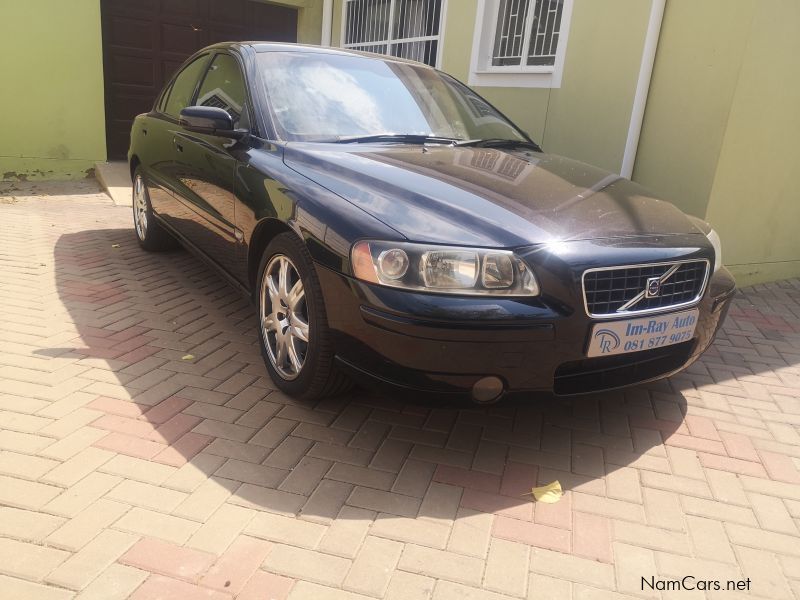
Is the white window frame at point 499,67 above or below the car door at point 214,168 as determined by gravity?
above

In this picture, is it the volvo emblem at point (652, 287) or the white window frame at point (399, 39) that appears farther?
the white window frame at point (399, 39)

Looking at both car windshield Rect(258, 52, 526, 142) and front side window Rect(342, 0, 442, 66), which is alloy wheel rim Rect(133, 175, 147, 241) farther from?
front side window Rect(342, 0, 442, 66)

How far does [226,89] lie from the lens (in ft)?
12.7

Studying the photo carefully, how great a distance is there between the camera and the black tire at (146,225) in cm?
524

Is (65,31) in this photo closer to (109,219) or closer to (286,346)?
(109,219)

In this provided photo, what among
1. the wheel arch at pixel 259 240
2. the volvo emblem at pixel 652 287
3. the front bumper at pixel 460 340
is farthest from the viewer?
the wheel arch at pixel 259 240

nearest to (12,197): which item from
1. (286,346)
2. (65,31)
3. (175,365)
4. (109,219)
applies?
(109,219)

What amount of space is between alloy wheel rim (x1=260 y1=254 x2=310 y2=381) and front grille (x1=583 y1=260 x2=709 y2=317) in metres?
1.21

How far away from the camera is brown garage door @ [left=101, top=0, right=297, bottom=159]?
30.2ft

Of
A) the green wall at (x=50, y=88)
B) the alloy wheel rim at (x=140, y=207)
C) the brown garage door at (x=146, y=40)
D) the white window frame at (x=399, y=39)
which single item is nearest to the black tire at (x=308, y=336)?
the alloy wheel rim at (x=140, y=207)

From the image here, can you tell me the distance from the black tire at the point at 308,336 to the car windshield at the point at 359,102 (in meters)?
0.67

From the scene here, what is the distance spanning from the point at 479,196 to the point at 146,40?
867 cm

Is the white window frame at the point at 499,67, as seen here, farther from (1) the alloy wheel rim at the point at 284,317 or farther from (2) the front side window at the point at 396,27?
(1) the alloy wheel rim at the point at 284,317

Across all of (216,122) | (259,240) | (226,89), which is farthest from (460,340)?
(226,89)
